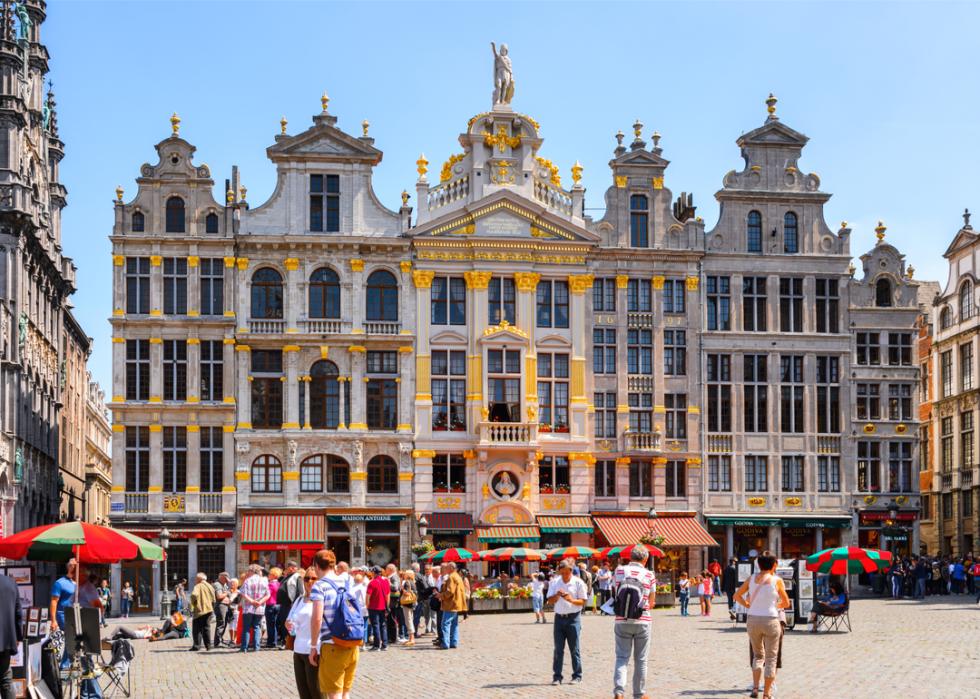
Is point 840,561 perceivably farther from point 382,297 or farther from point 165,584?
point 165,584

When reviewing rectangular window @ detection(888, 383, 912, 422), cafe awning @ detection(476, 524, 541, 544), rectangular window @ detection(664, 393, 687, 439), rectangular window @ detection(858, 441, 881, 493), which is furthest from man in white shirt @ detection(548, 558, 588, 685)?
rectangular window @ detection(888, 383, 912, 422)

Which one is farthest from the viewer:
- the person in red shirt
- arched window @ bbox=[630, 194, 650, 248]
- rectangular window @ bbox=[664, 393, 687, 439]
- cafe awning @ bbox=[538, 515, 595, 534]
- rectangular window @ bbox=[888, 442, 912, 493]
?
rectangular window @ bbox=[888, 442, 912, 493]

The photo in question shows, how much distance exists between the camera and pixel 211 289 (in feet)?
178

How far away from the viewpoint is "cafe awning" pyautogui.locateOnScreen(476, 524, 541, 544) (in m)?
54.1

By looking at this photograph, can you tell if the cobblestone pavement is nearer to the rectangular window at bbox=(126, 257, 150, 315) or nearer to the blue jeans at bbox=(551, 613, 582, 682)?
the blue jeans at bbox=(551, 613, 582, 682)

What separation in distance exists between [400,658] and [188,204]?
29.7 meters

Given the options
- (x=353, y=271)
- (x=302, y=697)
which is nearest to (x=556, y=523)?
(x=353, y=271)

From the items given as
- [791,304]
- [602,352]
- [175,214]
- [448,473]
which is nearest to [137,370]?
[175,214]

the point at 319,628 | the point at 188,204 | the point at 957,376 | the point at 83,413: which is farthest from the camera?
the point at 83,413

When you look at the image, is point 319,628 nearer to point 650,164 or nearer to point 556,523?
point 556,523

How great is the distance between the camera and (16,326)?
54406 mm

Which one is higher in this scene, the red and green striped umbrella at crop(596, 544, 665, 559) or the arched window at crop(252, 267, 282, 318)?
the arched window at crop(252, 267, 282, 318)

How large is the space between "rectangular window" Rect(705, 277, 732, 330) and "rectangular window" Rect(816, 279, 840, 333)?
365 cm

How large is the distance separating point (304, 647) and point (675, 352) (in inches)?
1678
